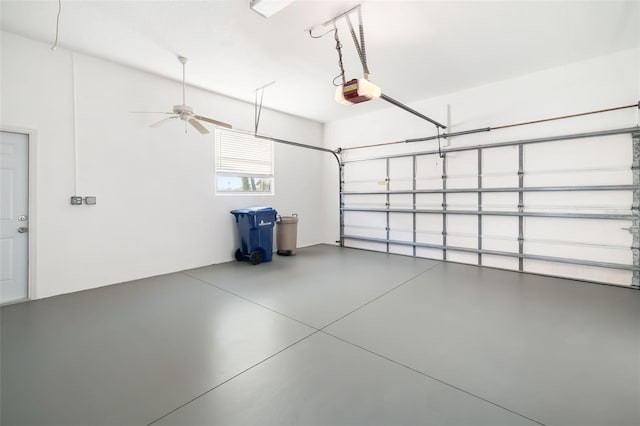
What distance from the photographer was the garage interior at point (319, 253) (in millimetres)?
1802

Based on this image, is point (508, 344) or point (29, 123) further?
point (29, 123)

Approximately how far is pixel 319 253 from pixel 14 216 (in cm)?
467

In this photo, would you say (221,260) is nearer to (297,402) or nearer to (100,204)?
(100,204)

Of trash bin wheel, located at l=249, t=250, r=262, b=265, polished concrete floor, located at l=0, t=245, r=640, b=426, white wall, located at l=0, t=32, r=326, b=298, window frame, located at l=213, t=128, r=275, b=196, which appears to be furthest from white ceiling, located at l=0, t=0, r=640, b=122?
polished concrete floor, located at l=0, t=245, r=640, b=426

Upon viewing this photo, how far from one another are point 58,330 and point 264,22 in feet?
12.3

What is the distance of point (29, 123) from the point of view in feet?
10.9

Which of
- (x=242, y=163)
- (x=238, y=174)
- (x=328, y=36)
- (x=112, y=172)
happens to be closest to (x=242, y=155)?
(x=242, y=163)

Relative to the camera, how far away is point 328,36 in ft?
10.7

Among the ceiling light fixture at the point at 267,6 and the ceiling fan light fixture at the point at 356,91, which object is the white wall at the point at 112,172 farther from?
the ceiling fan light fixture at the point at 356,91

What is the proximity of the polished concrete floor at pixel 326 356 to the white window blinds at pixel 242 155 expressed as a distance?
8.50ft

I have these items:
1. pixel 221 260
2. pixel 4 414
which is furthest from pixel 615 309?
pixel 221 260

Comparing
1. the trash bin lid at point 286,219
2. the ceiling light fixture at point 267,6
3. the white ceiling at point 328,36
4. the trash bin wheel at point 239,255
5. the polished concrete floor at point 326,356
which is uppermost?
the white ceiling at point 328,36

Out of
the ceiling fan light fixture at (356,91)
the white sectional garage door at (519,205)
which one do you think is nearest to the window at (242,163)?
the white sectional garage door at (519,205)

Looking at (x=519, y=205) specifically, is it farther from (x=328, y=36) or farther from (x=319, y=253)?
(x=328, y=36)
